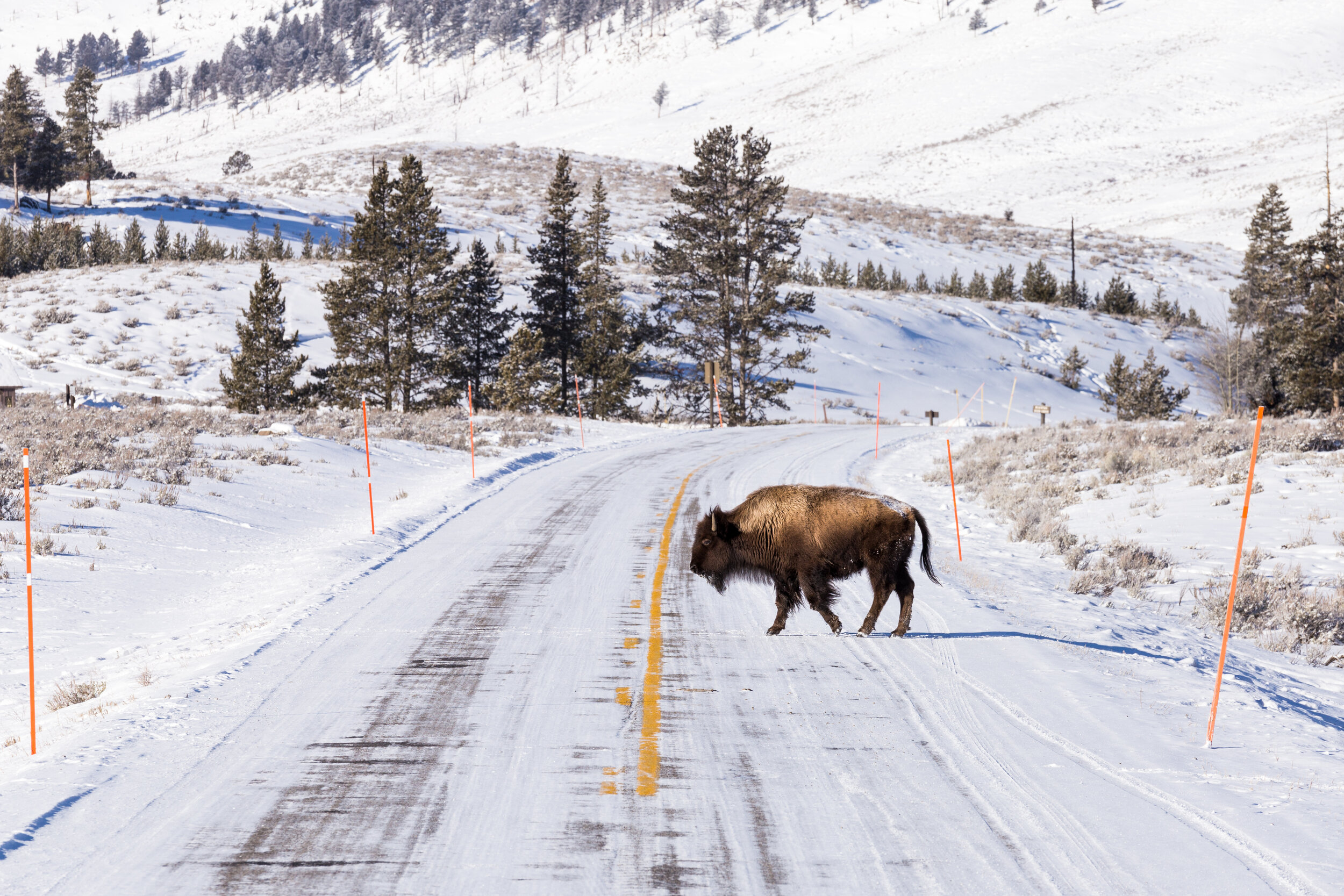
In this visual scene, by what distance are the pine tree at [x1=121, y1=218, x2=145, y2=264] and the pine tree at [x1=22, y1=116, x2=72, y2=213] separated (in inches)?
736

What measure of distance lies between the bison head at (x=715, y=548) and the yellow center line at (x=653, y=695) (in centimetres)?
67

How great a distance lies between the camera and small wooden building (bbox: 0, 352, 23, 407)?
94.8 ft

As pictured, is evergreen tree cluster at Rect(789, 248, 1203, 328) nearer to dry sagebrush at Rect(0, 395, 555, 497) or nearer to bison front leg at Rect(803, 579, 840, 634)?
dry sagebrush at Rect(0, 395, 555, 497)

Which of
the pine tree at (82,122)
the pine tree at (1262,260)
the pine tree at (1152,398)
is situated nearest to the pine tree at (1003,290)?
the pine tree at (1262,260)

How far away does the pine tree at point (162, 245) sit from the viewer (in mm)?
58750

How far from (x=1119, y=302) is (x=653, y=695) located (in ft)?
234

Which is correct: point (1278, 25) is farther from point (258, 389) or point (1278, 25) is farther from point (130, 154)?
point (130, 154)

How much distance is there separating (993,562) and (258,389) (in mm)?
28353

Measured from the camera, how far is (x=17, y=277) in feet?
170

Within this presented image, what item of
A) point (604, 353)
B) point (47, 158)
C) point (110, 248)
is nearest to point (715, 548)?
point (604, 353)

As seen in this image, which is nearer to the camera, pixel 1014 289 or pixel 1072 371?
pixel 1072 371

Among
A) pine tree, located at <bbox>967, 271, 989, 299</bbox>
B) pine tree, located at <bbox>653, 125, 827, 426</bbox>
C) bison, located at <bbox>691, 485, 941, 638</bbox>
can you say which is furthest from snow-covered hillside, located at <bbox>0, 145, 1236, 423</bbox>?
bison, located at <bbox>691, 485, 941, 638</bbox>

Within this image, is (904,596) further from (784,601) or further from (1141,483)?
(1141,483)

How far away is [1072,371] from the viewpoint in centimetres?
5597
